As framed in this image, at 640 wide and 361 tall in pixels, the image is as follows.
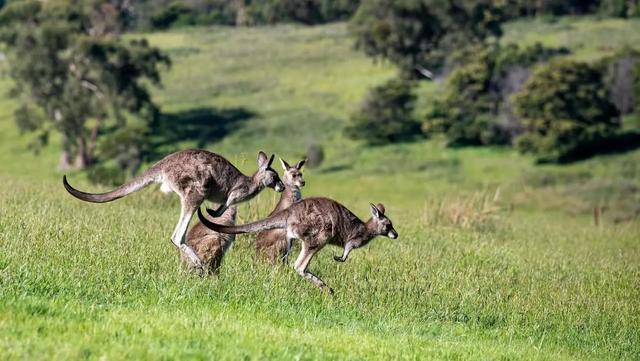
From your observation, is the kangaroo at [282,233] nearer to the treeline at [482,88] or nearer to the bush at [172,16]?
the treeline at [482,88]

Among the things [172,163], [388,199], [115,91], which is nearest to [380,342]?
[172,163]

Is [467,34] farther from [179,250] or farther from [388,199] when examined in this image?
[179,250]

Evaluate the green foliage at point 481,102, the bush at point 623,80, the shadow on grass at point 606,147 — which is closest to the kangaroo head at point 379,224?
the shadow on grass at point 606,147

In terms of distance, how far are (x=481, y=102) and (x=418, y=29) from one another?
1442cm

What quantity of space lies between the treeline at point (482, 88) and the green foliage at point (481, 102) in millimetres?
57

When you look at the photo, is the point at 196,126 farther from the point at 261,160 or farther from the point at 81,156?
the point at 261,160

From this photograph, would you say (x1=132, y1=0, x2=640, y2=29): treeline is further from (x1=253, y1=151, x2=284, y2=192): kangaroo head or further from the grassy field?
(x1=253, y1=151, x2=284, y2=192): kangaroo head

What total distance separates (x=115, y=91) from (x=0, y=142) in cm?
845

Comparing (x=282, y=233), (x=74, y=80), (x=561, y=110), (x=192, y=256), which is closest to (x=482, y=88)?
(x=561, y=110)

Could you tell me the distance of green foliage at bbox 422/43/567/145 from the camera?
6538cm

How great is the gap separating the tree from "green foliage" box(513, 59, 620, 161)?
2199 cm

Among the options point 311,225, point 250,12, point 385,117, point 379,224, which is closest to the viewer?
point 311,225

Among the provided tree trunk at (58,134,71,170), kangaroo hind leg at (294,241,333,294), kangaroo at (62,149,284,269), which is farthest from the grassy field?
tree trunk at (58,134,71,170)

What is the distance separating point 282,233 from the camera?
13.8 metres
